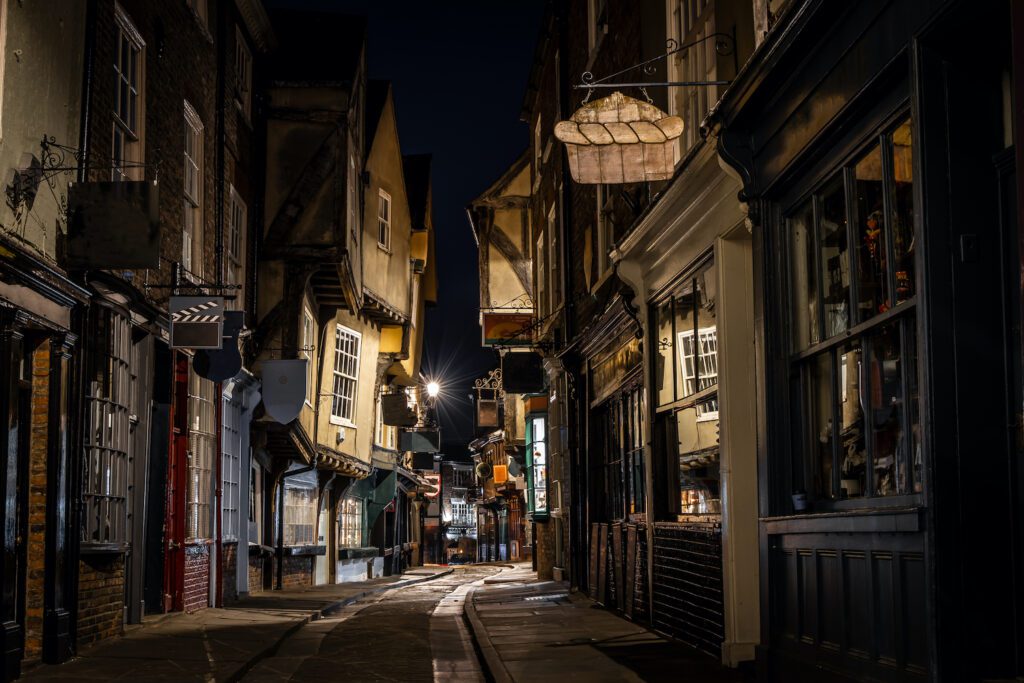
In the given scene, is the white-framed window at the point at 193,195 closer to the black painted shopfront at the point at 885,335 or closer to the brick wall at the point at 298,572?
the brick wall at the point at 298,572

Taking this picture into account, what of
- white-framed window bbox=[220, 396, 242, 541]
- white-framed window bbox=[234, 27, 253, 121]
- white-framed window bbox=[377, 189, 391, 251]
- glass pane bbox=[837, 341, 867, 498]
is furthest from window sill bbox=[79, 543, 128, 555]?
white-framed window bbox=[377, 189, 391, 251]

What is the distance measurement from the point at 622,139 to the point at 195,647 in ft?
21.1

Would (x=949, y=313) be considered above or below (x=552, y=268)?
below

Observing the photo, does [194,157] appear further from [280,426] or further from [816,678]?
[816,678]

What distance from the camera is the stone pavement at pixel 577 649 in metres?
9.12

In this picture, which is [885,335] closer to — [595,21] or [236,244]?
[595,21]

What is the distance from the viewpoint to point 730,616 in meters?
9.52

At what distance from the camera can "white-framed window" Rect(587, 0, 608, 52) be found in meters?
15.8

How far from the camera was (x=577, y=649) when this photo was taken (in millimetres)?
10984

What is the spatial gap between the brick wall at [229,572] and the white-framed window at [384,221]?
1039 centimetres

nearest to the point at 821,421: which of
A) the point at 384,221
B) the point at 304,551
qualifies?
the point at 304,551

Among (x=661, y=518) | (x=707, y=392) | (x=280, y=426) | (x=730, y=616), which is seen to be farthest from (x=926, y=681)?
(x=280, y=426)

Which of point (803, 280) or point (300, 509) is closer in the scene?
point (803, 280)

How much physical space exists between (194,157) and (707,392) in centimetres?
938
